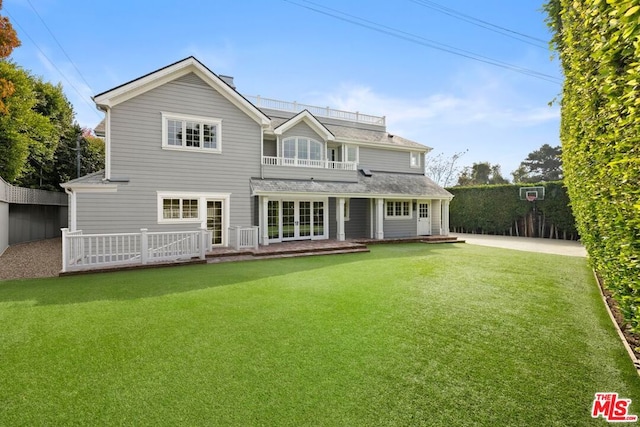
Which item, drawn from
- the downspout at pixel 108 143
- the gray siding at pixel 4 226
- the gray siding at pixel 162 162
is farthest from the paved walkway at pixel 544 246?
the gray siding at pixel 4 226

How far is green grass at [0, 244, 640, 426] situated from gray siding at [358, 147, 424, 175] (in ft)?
42.8

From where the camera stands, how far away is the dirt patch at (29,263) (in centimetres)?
833

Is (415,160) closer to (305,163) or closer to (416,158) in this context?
(416,158)

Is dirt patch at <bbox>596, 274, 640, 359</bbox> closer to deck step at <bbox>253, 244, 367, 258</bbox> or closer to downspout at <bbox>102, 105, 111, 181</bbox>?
deck step at <bbox>253, 244, 367, 258</bbox>

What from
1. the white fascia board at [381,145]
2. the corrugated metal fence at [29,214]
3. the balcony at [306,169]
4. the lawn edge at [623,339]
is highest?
the white fascia board at [381,145]

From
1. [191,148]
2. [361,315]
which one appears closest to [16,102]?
[191,148]

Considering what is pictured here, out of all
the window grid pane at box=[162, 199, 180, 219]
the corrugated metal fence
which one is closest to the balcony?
the window grid pane at box=[162, 199, 180, 219]

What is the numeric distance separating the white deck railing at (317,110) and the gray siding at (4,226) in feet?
41.3

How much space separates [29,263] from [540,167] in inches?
2294

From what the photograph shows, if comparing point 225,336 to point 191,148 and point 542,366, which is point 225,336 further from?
point 191,148

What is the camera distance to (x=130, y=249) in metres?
9.79

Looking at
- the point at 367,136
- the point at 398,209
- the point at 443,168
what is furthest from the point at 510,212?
the point at 443,168

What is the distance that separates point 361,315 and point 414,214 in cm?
1442

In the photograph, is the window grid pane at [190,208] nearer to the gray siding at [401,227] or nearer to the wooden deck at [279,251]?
the wooden deck at [279,251]
